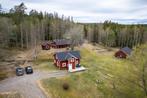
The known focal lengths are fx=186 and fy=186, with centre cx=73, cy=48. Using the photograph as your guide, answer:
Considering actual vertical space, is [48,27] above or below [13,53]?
above

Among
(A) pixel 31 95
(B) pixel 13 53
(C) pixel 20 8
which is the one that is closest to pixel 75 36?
(B) pixel 13 53

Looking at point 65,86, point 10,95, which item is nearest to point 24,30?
point 65,86

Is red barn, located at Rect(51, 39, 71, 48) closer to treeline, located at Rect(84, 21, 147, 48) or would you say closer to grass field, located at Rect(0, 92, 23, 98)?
treeline, located at Rect(84, 21, 147, 48)

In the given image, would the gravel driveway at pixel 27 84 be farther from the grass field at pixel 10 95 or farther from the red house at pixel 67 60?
the red house at pixel 67 60

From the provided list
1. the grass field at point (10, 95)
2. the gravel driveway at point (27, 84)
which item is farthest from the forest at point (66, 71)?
the grass field at point (10, 95)

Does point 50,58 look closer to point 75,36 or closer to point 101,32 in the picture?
point 75,36

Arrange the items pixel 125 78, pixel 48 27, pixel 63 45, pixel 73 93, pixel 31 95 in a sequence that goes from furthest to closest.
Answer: pixel 48 27 < pixel 63 45 < pixel 73 93 < pixel 31 95 < pixel 125 78

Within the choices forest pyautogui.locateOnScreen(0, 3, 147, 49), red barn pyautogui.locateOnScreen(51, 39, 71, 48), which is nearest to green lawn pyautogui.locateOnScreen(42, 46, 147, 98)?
red barn pyautogui.locateOnScreen(51, 39, 71, 48)
